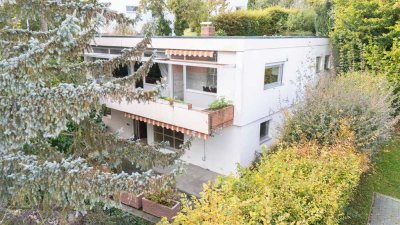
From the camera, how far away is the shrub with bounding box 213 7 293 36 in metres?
35.8

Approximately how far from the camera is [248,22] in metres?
35.9

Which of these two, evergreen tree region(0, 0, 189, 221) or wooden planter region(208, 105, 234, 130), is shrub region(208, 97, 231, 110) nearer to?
wooden planter region(208, 105, 234, 130)

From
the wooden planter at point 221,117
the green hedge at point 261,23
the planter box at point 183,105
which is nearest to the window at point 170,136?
the planter box at point 183,105

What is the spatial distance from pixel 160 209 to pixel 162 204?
0.26 meters

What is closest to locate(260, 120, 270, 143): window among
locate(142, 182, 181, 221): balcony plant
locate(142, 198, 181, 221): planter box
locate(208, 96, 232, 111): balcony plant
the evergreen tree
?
locate(208, 96, 232, 111): balcony plant

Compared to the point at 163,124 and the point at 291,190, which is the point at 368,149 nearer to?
the point at 291,190

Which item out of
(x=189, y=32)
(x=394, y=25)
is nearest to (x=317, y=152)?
(x=394, y=25)

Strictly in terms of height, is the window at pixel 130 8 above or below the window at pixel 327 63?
above

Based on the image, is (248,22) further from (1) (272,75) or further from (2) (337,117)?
(2) (337,117)

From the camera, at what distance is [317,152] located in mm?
13984

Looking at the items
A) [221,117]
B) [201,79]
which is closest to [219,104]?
[221,117]

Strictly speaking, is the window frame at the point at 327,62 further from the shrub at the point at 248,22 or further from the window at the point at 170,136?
the window at the point at 170,136

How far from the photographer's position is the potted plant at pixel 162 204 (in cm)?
1578

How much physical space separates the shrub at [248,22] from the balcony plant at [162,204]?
2399 centimetres
